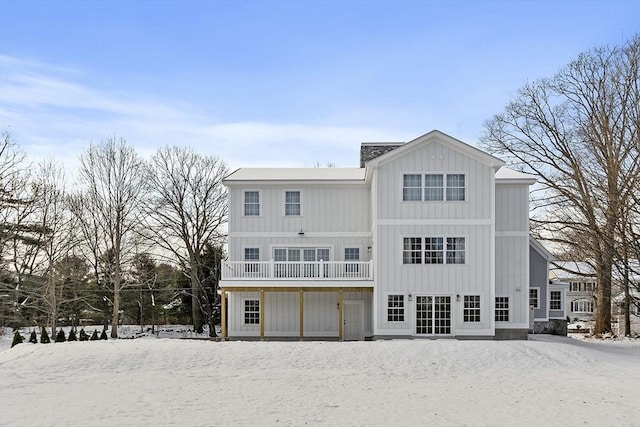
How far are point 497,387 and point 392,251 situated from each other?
9036 millimetres

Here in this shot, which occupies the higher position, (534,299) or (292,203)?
(292,203)

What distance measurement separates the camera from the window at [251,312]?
26656mm

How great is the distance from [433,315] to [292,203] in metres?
7.37

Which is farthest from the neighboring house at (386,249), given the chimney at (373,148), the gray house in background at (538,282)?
the chimney at (373,148)

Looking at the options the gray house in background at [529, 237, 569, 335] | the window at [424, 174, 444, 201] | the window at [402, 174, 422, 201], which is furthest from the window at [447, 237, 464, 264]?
the gray house in background at [529, 237, 569, 335]

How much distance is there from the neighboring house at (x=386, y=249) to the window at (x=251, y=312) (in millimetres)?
42

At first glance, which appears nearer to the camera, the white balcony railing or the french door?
the french door

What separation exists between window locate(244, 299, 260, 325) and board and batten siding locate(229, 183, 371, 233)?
291 cm

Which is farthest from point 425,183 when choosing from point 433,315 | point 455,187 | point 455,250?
point 433,315

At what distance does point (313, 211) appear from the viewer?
2698 centimetres

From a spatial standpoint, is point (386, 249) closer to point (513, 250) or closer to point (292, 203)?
point (292, 203)

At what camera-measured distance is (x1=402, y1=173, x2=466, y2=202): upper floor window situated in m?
24.4

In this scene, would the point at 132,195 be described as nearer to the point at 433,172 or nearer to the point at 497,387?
the point at 433,172

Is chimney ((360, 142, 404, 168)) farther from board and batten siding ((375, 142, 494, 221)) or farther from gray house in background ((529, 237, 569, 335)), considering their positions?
gray house in background ((529, 237, 569, 335))
